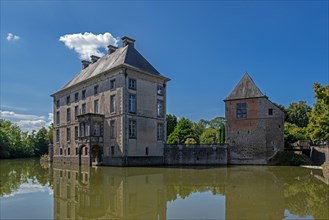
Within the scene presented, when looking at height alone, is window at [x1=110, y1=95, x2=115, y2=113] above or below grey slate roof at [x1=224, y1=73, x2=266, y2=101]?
below

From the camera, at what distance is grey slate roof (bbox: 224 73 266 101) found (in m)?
27.8

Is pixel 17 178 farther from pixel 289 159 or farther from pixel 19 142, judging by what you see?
pixel 19 142

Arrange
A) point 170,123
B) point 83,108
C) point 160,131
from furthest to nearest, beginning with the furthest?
point 170,123, point 83,108, point 160,131

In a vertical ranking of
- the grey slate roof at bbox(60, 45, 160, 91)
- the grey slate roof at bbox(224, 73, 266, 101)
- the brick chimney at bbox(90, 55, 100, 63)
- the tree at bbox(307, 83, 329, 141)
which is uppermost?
the brick chimney at bbox(90, 55, 100, 63)

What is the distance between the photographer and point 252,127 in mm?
27719

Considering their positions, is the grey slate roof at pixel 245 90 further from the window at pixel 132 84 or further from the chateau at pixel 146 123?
the window at pixel 132 84

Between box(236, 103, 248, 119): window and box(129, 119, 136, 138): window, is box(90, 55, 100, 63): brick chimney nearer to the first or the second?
box(129, 119, 136, 138): window

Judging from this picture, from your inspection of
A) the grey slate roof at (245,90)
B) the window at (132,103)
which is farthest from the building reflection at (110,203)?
the grey slate roof at (245,90)

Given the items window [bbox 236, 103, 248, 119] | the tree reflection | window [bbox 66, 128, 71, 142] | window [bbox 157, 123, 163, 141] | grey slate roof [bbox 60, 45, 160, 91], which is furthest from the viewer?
window [bbox 66, 128, 71, 142]

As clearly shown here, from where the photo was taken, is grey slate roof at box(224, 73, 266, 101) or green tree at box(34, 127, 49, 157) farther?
green tree at box(34, 127, 49, 157)

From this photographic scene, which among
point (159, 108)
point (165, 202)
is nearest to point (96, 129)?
point (159, 108)

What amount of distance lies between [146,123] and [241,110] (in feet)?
29.9

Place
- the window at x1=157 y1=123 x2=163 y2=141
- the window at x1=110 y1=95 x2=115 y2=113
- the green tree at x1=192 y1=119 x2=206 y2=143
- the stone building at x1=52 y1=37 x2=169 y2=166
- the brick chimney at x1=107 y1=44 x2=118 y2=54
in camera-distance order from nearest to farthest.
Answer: the stone building at x1=52 y1=37 x2=169 y2=166
the window at x1=110 y1=95 x2=115 y2=113
the window at x1=157 y1=123 x2=163 y2=141
the brick chimney at x1=107 y1=44 x2=118 y2=54
the green tree at x1=192 y1=119 x2=206 y2=143

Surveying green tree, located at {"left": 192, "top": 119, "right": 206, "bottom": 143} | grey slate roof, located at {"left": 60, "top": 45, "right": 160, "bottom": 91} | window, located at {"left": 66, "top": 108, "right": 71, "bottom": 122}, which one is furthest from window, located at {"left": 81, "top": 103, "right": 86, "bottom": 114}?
Result: green tree, located at {"left": 192, "top": 119, "right": 206, "bottom": 143}
